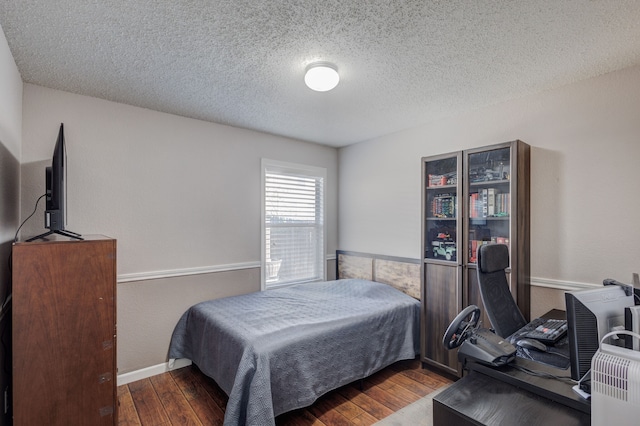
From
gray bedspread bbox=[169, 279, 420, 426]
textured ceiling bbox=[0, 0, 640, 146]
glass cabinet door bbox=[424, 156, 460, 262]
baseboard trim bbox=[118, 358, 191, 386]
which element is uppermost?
textured ceiling bbox=[0, 0, 640, 146]

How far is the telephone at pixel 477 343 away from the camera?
4.47ft

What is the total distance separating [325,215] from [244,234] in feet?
4.09

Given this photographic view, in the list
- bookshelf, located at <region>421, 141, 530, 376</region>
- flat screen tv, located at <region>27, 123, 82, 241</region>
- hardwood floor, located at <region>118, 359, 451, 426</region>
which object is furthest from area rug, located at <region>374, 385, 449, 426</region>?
flat screen tv, located at <region>27, 123, 82, 241</region>

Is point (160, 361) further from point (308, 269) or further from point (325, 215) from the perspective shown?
point (325, 215)

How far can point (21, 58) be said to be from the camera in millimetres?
1988

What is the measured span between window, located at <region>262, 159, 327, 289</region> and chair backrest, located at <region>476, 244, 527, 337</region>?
7.90ft

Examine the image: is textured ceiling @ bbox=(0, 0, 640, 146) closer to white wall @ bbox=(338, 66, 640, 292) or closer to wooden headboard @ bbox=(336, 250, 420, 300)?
white wall @ bbox=(338, 66, 640, 292)

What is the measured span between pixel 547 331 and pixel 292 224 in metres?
2.81

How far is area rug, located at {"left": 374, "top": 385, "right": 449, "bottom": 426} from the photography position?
2.12m

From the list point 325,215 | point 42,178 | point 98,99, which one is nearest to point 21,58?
point 98,99

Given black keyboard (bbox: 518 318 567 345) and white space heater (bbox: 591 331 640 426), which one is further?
black keyboard (bbox: 518 318 567 345)

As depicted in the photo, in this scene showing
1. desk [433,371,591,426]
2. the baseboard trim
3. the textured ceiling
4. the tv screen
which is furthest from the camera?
the baseboard trim

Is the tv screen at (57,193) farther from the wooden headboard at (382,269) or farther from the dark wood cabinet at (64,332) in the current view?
the wooden headboard at (382,269)

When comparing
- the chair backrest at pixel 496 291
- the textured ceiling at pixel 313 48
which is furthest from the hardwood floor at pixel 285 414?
the textured ceiling at pixel 313 48
